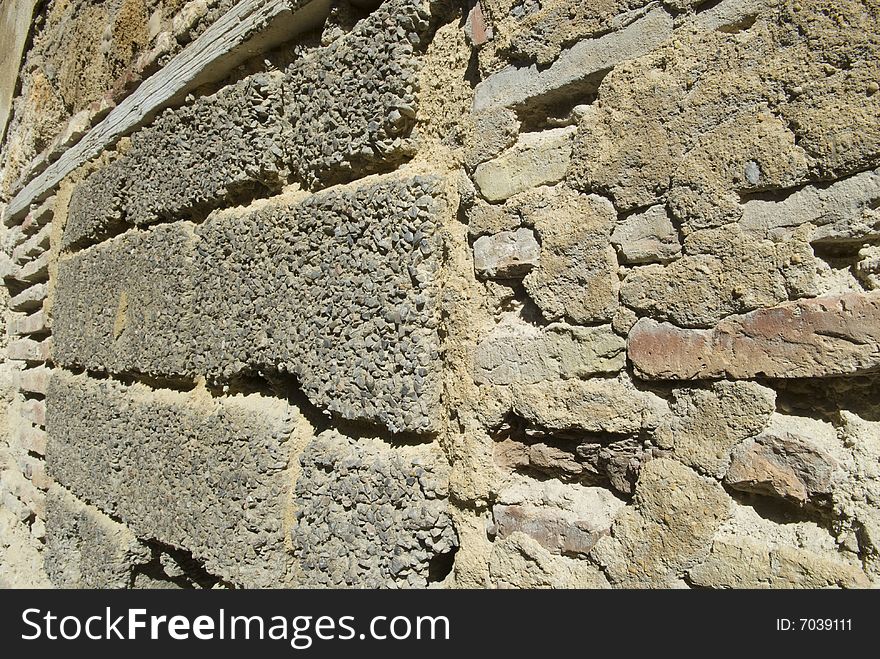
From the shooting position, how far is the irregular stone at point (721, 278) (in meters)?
0.79

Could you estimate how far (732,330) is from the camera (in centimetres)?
84

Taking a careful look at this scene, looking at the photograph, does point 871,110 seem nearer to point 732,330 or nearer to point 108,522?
point 732,330

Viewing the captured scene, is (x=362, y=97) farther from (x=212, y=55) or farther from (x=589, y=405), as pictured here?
(x=589, y=405)

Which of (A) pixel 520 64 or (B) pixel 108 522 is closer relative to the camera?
(A) pixel 520 64

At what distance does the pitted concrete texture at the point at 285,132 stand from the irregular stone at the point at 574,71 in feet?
0.55

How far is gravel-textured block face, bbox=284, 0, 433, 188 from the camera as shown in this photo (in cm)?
117

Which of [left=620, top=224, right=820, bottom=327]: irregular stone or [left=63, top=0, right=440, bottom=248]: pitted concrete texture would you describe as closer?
[left=620, top=224, right=820, bottom=327]: irregular stone

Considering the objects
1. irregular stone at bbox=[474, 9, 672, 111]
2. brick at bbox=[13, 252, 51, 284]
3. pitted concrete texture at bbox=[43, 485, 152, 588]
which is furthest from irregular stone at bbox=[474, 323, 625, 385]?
brick at bbox=[13, 252, 51, 284]

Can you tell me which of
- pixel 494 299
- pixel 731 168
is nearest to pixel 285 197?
pixel 494 299

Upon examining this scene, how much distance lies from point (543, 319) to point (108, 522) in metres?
1.50

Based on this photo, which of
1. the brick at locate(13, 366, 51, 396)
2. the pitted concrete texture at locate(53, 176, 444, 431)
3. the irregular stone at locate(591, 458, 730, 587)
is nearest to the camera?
the irregular stone at locate(591, 458, 730, 587)

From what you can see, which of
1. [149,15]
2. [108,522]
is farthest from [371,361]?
[149,15]

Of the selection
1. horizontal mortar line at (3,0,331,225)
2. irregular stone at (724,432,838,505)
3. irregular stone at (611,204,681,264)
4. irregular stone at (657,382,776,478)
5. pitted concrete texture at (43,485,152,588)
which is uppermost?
horizontal mortar line at (3,0,331,225)

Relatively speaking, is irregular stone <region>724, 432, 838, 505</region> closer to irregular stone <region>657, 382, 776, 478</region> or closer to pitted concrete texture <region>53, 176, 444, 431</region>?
irregular stone <region>657, 382, 776, 478</region>
